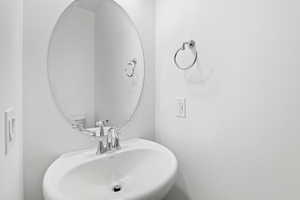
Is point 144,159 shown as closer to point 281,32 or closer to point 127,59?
point 127,59

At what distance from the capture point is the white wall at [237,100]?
0.74 m

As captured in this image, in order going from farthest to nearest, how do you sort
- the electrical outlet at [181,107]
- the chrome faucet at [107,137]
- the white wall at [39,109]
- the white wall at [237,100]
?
the electrical outlet at [181,107]
the chrome faucet at [107,137]
the white wall at [39,109]
the white wall at [237,100]

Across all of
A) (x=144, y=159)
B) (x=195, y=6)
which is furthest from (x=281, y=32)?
(x=144, y=159)

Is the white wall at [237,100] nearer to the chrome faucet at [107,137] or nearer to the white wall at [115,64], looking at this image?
the white wall at [115,64]

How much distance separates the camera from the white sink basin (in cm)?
74

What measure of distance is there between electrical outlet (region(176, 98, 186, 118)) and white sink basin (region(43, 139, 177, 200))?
262 mm

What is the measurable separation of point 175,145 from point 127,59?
2.28ft

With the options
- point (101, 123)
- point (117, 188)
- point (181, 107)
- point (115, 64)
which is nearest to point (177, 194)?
point (117, 188)

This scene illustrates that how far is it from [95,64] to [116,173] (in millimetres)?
678

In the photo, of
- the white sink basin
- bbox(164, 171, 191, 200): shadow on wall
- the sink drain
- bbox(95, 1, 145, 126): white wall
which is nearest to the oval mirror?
bbox(95, 1, 145, 126): white wall

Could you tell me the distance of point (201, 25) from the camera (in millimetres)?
1049

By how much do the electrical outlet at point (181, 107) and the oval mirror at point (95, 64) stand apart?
0.98ft

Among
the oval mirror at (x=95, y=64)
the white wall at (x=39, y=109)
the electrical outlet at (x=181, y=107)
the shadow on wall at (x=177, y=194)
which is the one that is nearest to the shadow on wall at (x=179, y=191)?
the shadow on wall at (x=177, y=194)

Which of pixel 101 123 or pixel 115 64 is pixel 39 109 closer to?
pixel 101 123
